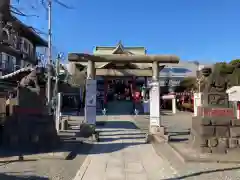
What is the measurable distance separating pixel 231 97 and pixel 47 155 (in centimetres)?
591

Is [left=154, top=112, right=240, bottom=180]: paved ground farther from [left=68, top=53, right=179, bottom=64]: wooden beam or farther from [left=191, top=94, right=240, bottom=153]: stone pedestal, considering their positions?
[left=68, top=53, right=179, bottom=64]: wooden beam

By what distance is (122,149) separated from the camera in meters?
10.8

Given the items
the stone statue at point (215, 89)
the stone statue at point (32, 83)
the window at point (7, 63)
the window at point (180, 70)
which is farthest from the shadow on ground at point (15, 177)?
the window at point (180, 70)

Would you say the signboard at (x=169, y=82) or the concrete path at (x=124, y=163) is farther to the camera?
the signboard at (x=169, y=82)

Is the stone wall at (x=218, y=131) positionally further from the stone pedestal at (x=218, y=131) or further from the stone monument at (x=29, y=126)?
the stone monument at (x=29, y=126)

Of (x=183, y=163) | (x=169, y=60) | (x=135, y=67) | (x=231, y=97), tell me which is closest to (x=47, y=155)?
(x=183, y=163)

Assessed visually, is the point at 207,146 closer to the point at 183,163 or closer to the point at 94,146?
the point at 183,163

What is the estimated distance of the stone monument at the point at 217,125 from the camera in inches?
381

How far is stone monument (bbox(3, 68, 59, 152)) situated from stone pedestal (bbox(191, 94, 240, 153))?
4905 mm

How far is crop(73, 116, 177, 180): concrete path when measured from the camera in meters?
7.18

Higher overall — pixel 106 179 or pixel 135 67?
pixel 135 67

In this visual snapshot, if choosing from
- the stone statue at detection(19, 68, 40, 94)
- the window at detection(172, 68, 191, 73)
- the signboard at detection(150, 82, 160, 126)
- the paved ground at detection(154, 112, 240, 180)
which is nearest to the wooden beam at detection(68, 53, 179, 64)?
the signboard at detection(150, 82, 160, 126)

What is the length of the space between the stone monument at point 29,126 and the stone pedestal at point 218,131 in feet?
16.1

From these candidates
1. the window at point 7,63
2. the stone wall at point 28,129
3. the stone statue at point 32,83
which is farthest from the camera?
the window at point 7,63
